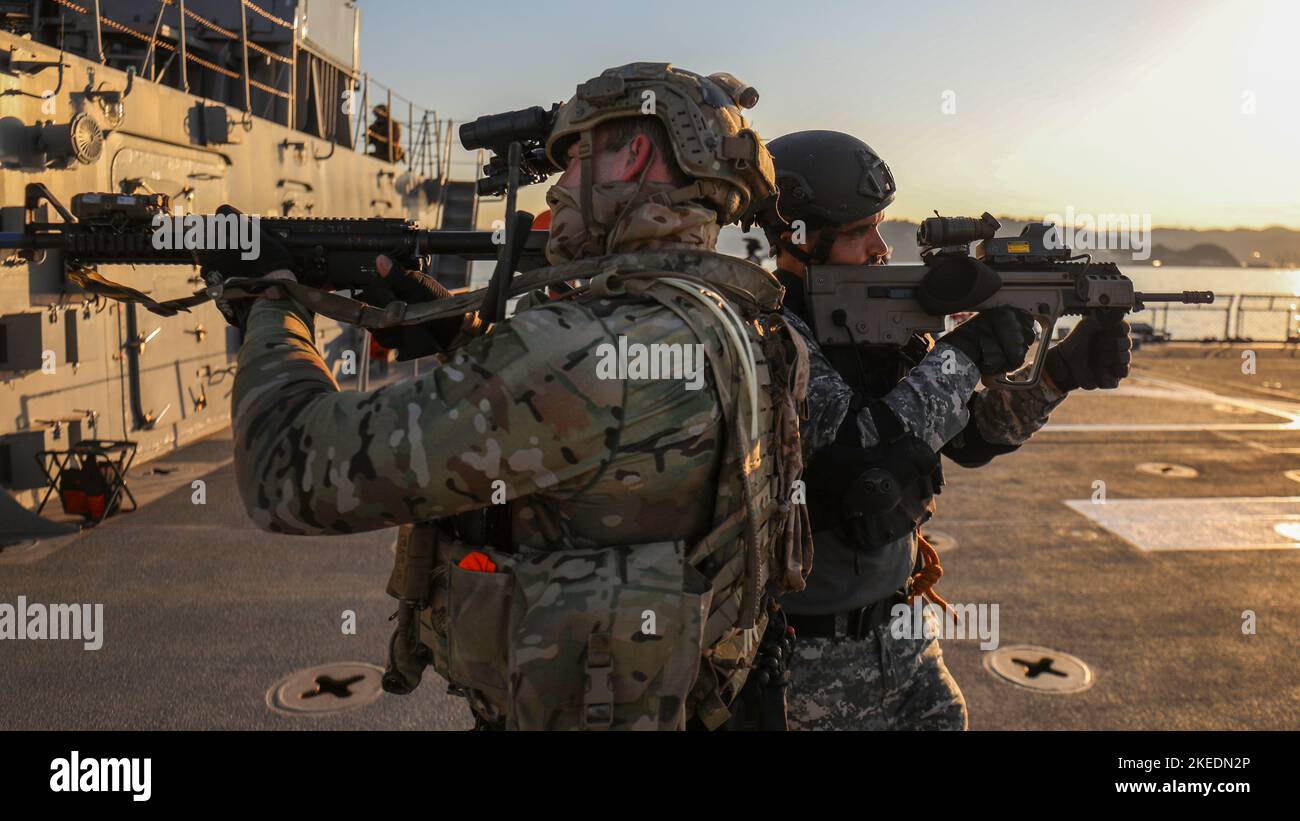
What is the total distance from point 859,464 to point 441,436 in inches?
58.0

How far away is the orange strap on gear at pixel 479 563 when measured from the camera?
5.81 feet

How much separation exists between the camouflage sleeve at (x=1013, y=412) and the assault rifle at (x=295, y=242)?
1.89 metres

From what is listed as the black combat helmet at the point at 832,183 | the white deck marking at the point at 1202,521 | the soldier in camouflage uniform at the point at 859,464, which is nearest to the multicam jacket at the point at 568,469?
the soldier in camouflage uniform at the point at 859,464

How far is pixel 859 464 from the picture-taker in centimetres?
260

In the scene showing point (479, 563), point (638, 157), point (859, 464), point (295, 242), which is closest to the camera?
point (479, 563)

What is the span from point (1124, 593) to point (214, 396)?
9.57 metres

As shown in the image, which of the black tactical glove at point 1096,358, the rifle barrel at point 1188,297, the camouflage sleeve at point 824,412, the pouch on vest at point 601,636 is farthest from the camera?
the rifle barrel at point 1188,297

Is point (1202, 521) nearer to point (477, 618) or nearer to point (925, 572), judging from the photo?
point (925, 572)

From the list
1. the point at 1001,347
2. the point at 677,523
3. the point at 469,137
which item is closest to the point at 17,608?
the point at 469,137

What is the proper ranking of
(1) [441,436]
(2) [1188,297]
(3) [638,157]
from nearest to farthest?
1. (1) [441,436]
2. (3) [638,157]
3. (2) [1188,297]

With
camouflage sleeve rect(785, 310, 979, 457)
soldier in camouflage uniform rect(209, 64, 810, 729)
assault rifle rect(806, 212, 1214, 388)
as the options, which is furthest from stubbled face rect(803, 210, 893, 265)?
soldier in camouflage uniform rect(209, 64, 810, 729)

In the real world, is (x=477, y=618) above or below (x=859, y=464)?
below

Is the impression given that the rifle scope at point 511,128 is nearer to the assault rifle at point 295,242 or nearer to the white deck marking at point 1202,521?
the assault rifle at point 295,242

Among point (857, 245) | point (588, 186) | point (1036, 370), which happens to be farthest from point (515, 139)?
point (1036, 370)
